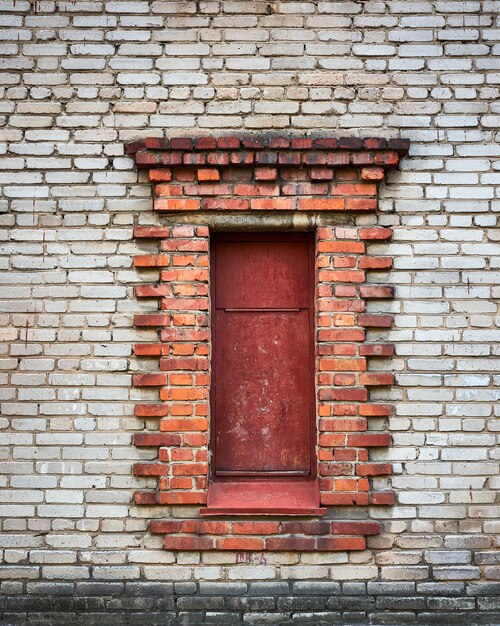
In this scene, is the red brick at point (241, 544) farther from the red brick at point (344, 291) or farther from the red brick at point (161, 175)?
the red brick at point (161, 175)

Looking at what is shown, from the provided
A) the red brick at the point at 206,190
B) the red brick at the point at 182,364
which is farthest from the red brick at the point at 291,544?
the red brick at the point at 206,190

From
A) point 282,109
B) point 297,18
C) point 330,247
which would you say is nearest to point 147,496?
point 330,247

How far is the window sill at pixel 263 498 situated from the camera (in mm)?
3086

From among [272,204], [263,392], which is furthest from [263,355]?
[272,204]

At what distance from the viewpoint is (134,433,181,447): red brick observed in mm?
3135

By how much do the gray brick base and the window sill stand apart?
0.38 metres

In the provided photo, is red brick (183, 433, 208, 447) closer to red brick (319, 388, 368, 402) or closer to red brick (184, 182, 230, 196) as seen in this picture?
red brick (319, 388, 368, 402)

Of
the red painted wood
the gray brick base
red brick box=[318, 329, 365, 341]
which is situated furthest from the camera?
the red painted wood

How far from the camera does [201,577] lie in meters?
3.11

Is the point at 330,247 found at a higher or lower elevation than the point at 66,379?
higher

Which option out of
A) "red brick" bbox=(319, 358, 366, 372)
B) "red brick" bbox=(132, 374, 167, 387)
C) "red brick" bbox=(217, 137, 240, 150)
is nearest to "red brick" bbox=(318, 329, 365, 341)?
"red brick" bbox=(319, 358, 366, 372)

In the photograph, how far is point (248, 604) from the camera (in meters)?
3.08

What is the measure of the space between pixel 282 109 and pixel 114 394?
5.88 ft

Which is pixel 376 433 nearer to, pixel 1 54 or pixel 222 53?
pixel 222 53
